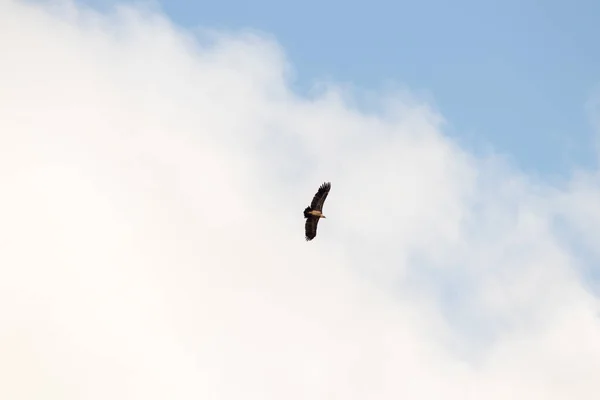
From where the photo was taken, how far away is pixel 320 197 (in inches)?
3974

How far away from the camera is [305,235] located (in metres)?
104

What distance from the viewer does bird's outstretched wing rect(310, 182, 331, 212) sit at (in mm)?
100250

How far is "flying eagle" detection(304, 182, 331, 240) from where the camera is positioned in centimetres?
10050

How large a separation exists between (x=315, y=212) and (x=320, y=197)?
199 centimetres

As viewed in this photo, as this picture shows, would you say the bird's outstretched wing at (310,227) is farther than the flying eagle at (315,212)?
Yes

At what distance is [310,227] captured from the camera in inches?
4080

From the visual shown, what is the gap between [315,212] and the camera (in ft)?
334

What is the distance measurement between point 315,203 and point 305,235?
170 inches

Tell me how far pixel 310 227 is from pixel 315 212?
2.51m

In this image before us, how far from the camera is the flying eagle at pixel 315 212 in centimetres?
10050

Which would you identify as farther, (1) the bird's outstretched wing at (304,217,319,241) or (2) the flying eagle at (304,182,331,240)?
(1) the bird's outstretched wing at (304,217,319,241)

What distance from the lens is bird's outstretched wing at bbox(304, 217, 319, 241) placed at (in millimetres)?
103188

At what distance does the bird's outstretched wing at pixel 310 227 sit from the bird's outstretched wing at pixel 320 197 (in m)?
1.72

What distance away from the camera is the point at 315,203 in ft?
333
